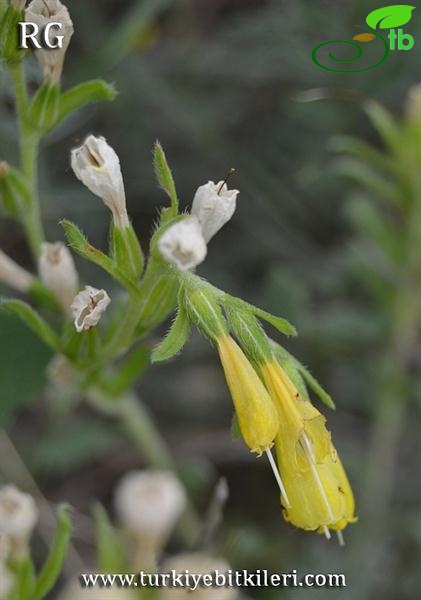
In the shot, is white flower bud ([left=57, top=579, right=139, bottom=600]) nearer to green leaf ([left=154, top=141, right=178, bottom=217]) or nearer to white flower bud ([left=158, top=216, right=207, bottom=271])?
white flower bud ([left=158, top=216, right=207, bottom=271])

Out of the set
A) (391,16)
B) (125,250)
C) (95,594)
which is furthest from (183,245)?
(391,16)

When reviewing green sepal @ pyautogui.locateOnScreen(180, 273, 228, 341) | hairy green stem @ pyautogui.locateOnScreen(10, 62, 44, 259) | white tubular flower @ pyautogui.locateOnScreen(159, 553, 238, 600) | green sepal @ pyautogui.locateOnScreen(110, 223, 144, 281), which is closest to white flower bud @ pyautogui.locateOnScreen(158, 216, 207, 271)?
green sepal @ pyautogui.locateOnScreen(180, 273, 228, 341)

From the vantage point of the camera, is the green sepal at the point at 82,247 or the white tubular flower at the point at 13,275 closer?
the green sepal at the point at 82,247

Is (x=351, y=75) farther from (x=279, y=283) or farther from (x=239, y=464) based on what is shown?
(x=239, y=464)

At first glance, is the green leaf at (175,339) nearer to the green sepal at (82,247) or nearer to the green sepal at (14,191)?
the green sepal at (82,247)

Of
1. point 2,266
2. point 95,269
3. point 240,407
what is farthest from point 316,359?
point 240,407

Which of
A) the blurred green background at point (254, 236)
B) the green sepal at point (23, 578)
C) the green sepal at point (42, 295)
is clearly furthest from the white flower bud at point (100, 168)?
the blurred green background at point (254, 236)

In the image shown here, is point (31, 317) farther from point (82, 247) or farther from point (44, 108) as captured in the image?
point (44, 108)
